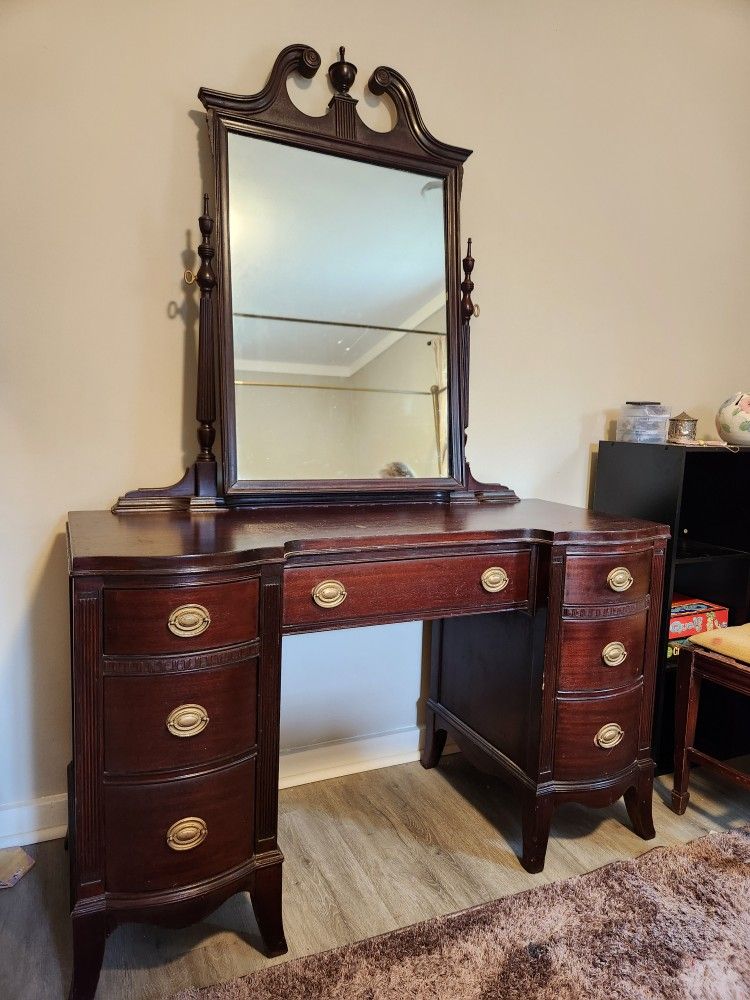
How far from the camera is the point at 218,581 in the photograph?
114cm

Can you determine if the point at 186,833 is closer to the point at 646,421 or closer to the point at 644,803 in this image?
the point at 644,803

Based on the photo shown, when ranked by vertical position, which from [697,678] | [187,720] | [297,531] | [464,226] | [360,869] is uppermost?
[464,226]

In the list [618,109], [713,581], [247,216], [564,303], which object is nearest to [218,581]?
[247,216]

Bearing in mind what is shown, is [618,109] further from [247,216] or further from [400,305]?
[247,216]

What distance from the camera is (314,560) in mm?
1283

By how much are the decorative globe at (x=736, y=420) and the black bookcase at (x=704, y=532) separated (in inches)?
1.8

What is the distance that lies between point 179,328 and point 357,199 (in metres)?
0.59

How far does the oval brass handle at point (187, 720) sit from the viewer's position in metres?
1.15

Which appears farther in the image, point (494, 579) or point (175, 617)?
point (494, 579)

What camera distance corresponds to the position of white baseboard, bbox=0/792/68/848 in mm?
1576

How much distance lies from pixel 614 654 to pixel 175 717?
3.34 ft

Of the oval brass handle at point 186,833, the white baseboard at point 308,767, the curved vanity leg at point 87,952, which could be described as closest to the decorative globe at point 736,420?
the white baseboard at point 308,767

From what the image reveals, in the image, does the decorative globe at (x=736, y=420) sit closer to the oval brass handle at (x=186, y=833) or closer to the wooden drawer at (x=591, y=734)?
the wooden drawer at (x=591, y=734)

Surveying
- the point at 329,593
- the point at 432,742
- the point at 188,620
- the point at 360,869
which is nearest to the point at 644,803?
the point at 432,742
